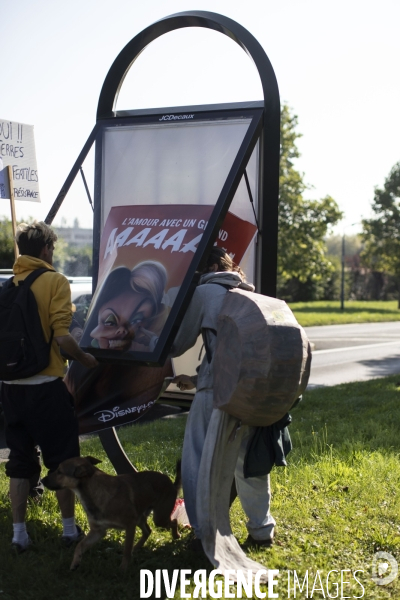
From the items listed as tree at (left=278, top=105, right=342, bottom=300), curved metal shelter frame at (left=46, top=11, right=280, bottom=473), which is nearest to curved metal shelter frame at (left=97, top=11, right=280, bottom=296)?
curved metal shelter frame at (left=46, top=11, right=280, bottom=473)

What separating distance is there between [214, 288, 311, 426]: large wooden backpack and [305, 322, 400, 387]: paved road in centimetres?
911

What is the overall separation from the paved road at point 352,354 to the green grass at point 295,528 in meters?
6.26

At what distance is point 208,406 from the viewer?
420 cm

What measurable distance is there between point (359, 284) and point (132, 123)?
6491cm

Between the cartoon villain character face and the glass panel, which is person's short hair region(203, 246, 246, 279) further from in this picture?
the glass panel

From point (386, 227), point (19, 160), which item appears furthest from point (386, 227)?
point (19, 160)

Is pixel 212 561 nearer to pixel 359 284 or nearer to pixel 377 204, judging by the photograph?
pixel 377 204

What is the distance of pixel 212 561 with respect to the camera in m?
3.93

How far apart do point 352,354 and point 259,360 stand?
15.3 meters

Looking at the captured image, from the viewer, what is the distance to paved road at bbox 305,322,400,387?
14.3 meters

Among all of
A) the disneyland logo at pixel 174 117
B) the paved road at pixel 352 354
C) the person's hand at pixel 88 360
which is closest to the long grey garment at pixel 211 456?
the person's hand at pixel 88 360

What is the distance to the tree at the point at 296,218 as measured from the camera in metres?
29.6

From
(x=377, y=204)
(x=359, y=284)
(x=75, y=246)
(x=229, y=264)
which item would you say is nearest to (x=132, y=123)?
(x=75, y=246)

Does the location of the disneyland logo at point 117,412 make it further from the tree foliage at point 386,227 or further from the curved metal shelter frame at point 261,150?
the tree foliage at point 386,227
